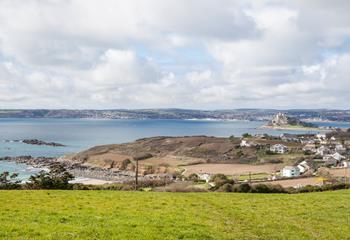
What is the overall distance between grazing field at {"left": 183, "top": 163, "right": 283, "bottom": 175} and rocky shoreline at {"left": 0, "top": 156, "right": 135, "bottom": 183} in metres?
14.9

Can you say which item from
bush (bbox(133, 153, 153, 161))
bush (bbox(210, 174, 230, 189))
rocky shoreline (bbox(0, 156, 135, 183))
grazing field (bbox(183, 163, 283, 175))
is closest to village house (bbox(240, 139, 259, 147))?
grazing field (bbox(183, 163, 283, 175))

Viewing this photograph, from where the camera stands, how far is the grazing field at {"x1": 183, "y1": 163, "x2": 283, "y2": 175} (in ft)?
295

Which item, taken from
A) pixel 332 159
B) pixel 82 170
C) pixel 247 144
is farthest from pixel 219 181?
pixel 247 144

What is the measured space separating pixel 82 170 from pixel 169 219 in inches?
3304

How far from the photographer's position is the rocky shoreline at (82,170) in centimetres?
8650

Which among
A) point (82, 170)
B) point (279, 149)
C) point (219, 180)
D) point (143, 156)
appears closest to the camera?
point (219, 180)

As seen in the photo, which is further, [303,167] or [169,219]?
[303,167]

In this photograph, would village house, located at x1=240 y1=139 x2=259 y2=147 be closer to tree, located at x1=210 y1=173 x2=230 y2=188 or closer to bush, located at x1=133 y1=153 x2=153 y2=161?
bush, located at x1=133 y1=153 x2=153 y2=161

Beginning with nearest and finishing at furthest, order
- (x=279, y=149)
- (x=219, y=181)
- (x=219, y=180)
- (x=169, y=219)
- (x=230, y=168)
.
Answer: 1. (x=169, y=219)
2. (x=219, y=181)
3. (x=219, y=180)
4. (x=230, y=168)
5. (x=279, y=149)

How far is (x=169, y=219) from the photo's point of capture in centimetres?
1523

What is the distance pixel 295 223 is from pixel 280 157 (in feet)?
344

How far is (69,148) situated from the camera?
143250 mm

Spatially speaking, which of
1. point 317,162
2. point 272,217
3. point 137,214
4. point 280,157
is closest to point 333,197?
point 272,217

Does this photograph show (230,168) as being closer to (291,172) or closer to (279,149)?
(291,172)
